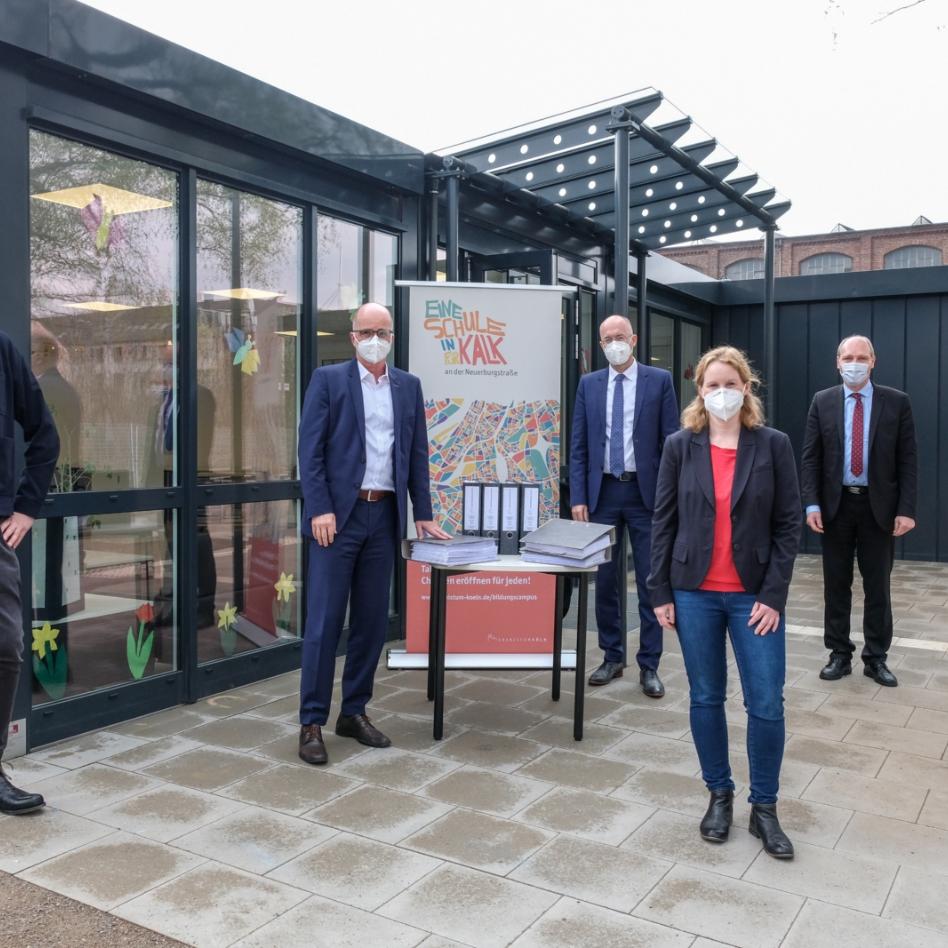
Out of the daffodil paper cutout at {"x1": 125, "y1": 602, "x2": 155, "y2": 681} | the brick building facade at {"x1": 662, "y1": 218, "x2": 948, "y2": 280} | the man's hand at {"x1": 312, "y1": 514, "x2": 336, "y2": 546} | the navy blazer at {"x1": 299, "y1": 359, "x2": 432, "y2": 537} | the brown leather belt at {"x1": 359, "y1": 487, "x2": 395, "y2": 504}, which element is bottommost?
the daffodil paper cutout at {"x1": 125, "y1": 602, "x2": 155, "y2": 681}

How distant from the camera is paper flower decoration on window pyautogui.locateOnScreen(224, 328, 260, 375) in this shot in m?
4.75

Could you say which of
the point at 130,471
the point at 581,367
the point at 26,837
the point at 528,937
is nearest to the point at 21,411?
the point at 130,471

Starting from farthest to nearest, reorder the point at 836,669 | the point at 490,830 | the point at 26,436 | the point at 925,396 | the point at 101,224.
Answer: the point at 925,396, the point at 836,669, the point at 101,224, the point at 26,436, the point at 490,830

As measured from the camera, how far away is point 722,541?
2883 mm

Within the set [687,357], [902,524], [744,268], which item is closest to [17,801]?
[902,524]

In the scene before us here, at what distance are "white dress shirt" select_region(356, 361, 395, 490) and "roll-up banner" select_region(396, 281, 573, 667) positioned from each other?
81cm

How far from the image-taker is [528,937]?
7.86ft

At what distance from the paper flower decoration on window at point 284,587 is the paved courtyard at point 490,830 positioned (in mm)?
731

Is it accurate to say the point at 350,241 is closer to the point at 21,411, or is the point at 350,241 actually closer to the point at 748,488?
the point at 21,411

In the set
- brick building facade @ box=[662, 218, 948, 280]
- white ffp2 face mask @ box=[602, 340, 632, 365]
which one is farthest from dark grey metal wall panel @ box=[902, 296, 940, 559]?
brick building facade @ box=[662, 218, 948, 280]

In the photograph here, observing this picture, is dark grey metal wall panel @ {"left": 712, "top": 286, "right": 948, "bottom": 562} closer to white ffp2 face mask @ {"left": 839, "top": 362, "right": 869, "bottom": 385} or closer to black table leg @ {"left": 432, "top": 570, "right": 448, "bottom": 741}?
white ffp2 face mask @ {"left": 839, "top": 362, "right": 869, "bottom": 385}

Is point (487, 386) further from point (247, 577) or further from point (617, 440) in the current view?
point (247, 577)

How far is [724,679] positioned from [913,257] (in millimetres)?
37593

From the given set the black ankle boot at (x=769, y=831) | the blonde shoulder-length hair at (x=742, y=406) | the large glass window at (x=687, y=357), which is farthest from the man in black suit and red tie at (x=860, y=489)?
the large glass window at (x=687, y=357)
